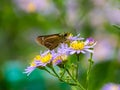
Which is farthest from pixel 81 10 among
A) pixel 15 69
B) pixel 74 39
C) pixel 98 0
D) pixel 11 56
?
pixel 74 39

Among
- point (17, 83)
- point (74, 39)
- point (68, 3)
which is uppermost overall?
point (68, 3)

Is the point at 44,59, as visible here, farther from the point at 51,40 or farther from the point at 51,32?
the point at 51,32

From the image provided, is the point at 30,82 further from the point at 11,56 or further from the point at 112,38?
the point at 11,56

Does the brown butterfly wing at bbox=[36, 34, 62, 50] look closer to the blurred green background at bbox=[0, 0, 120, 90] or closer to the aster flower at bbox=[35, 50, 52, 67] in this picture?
the aster flower at bbox=[35, 50, 52, 67]

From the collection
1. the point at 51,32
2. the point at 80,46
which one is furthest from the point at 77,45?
the point at 51,32

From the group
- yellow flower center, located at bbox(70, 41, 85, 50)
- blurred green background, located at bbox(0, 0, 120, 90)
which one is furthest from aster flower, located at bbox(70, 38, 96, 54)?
blurred green background, located at bbox(0, 0, 120, 90)

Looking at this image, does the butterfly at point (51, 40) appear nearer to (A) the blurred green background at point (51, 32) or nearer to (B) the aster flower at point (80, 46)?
(B) the aster flower at point (80, 46)
